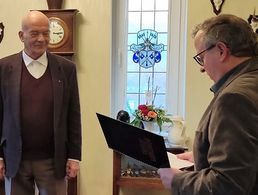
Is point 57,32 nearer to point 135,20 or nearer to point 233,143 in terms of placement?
point 135,20

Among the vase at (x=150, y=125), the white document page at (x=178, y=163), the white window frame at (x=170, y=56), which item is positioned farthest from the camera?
the white window frame at (x=170, y=56)

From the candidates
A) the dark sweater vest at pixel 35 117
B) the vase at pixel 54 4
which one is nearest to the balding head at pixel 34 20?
the dark sweater vest at pixel 35 117

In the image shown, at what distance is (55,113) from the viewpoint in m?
2.03

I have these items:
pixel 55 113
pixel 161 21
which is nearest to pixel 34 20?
pixel 55 113

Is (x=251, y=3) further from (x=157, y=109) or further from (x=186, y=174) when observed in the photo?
(x=186, y=174)

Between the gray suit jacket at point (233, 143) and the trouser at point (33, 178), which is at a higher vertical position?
the gray suit jacket at point (233, 143)

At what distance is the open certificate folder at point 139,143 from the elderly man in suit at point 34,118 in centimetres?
59

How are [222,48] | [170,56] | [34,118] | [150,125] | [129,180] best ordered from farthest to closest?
[170,56] → [150,125] → [129,180] → [34,118] → [222,48]

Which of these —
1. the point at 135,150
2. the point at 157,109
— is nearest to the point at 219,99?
the point at 135,150

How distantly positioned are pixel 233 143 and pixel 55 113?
1.25 meters

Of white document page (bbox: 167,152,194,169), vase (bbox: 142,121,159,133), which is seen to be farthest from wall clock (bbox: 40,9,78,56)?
white document page (bbox: 167,152,194,169)

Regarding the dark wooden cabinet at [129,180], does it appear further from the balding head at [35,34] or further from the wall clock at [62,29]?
the balding head at [35,34]

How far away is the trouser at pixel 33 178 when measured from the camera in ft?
6.68

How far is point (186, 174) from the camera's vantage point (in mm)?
1127
